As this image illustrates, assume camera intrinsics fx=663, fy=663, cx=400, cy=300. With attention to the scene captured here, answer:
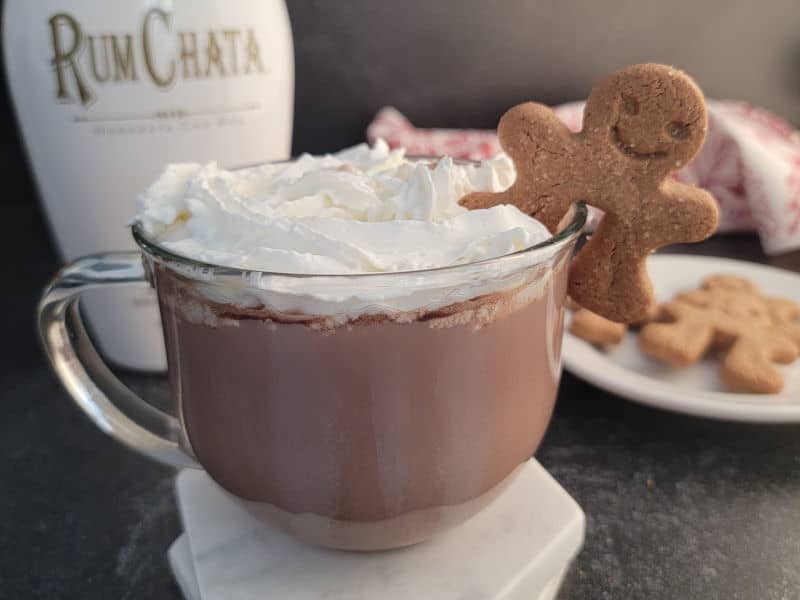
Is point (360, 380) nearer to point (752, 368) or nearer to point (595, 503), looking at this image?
point (595, 503)

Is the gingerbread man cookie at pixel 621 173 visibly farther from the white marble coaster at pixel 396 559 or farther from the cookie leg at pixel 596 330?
the cookie leg at pixel 596 330

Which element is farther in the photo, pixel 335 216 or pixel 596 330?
pixel 596 330

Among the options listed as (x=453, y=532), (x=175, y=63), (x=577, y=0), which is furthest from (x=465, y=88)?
(x=453, y=532)

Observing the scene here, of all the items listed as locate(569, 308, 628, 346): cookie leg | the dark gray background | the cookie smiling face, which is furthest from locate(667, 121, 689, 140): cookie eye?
the dark gray background

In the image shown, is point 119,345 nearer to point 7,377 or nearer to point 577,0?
point 7,377

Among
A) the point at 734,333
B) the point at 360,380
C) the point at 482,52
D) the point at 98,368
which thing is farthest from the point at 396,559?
the point at 482,52
